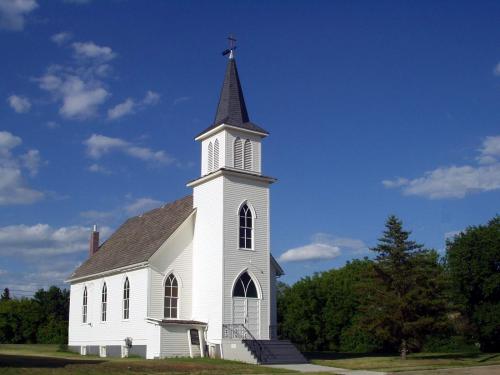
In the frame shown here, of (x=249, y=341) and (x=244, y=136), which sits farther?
(x=244, y=136)

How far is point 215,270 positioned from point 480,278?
81.4 ft

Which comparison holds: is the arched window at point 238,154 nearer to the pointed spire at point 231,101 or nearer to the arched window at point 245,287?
the pointed spire at point 231,101

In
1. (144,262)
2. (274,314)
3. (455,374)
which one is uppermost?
(144,262)

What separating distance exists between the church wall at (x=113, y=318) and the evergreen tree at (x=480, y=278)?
85.9ft

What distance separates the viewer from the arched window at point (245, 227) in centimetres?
3603

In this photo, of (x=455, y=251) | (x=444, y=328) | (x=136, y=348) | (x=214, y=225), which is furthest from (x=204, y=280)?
(x=455, y=251)

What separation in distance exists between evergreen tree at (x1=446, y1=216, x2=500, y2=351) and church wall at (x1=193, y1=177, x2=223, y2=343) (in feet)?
77.2

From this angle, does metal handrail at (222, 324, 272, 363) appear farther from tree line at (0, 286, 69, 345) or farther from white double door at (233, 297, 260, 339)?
tree line at (0, 286, 69, 345)

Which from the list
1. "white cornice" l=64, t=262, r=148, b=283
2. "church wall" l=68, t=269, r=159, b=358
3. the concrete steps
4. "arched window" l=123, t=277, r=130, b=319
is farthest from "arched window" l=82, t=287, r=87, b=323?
the concrete steps

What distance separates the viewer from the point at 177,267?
36.9 metres

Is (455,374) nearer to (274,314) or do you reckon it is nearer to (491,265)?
(274,314)

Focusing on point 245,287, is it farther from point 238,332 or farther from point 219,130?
point 219,130

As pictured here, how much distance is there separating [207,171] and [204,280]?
20.9 ft

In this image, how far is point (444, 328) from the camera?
114 ft
